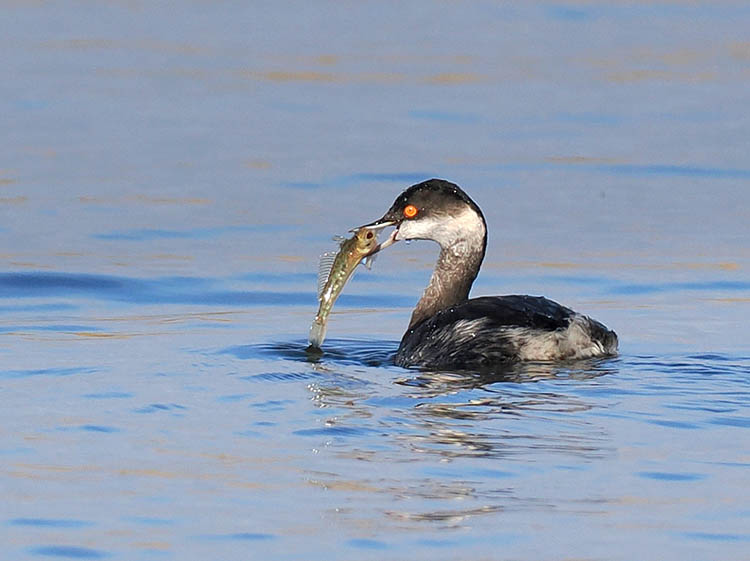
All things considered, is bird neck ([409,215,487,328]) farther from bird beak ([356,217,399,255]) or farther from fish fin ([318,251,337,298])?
fish fin ([318,251,337,298])

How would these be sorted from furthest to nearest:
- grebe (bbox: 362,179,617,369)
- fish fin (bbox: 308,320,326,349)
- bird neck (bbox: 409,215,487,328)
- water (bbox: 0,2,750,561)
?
bird neck (bbox: 409,215,487,328) < fish fin (bbox: 308,320,326,349) < grebe (bbox: 362,179,617,369) < water (bbox: 0,2,750,561)

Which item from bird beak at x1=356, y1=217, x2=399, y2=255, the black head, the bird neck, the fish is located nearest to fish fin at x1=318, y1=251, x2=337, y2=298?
the fish

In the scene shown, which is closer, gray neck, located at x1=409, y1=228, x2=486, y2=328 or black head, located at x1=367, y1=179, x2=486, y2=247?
black head, located at x1=367, y1=179, x2=486, y2=247

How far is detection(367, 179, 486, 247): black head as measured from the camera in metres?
10.4

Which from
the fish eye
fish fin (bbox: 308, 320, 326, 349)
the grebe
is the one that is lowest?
fish fin (bbox: 308, 320, 326, 349)

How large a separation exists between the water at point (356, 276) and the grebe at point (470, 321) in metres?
0.21

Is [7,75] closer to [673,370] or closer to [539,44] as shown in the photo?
[539,44]

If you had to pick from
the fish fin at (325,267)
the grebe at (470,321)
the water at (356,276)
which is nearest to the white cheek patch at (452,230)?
the grebe at (470,321)

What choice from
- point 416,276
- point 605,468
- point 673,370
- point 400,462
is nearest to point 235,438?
point 400,462

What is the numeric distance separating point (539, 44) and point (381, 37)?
209cm

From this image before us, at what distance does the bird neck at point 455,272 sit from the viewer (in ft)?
34.6

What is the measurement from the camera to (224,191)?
15.0m

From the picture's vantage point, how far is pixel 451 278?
10.7m

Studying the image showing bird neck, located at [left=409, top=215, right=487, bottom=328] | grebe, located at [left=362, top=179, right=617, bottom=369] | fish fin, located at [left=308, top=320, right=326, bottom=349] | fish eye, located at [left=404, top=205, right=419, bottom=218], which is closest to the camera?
grebe, located at [left=362, top=179, right=617, bottom=369]
